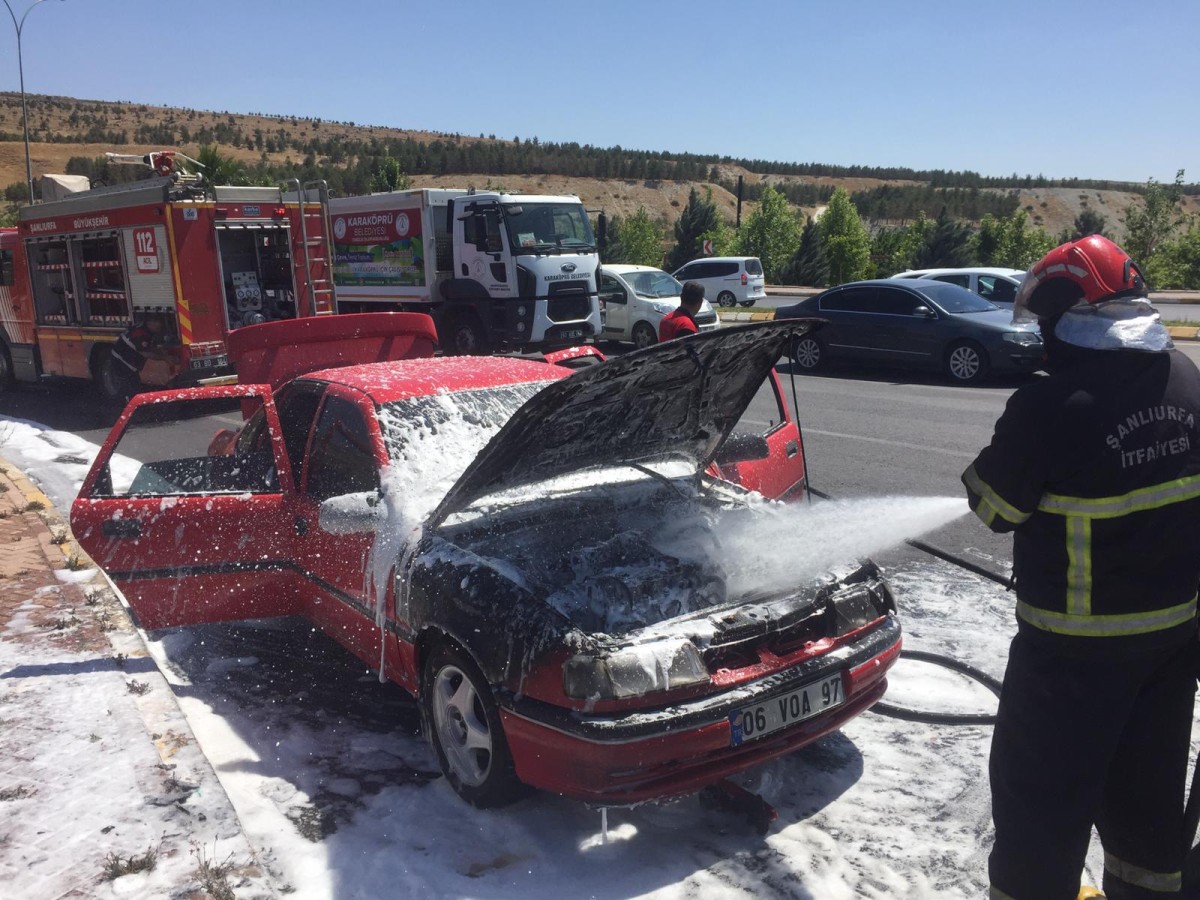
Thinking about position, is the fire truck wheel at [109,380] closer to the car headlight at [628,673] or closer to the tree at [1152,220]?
the car headlight at [628,673]

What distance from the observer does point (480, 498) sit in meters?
3.71

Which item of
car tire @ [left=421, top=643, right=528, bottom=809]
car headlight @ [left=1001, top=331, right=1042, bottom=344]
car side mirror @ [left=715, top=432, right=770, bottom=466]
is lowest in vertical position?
car tire @ [left=421, top=643, right=528, bottom=809]

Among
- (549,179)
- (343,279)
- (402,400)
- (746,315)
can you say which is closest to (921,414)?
(402,400)

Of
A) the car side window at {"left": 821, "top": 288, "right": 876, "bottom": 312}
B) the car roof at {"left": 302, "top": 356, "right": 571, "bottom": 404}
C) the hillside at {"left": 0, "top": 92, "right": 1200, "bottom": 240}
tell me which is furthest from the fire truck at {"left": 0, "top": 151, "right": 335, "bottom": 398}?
the hillside at {"left": 0, "top": 92, "right": 1200, "bottom": 240}

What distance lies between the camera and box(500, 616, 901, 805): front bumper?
2.86 metres

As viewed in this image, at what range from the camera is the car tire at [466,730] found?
125 inches

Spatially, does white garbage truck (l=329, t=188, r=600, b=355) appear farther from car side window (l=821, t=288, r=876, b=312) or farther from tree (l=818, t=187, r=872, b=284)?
tree (l=818, t=187, r=872, b=284)

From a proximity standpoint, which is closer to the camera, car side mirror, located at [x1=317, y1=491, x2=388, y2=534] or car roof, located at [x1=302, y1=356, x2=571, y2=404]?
car side mirror, located at [x1=317, y1=491, x2=388, y2=534]

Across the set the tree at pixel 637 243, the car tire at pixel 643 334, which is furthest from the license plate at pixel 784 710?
the tree at pixel 637 243

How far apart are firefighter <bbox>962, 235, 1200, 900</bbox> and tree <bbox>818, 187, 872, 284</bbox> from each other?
4275cm

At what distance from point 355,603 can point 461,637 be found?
100cm

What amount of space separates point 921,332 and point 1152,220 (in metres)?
26.6

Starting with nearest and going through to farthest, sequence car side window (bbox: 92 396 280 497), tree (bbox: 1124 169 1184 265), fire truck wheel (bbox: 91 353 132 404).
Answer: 1. car side window (bbox: 92 396 280 497)
2. fire truck wheel (bbox: 91 353 132 404)
3. tree (bbox: 1124 169 1184 265)

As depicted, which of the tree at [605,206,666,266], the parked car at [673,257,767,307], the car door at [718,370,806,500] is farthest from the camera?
the tree at [605,206,666,266]
